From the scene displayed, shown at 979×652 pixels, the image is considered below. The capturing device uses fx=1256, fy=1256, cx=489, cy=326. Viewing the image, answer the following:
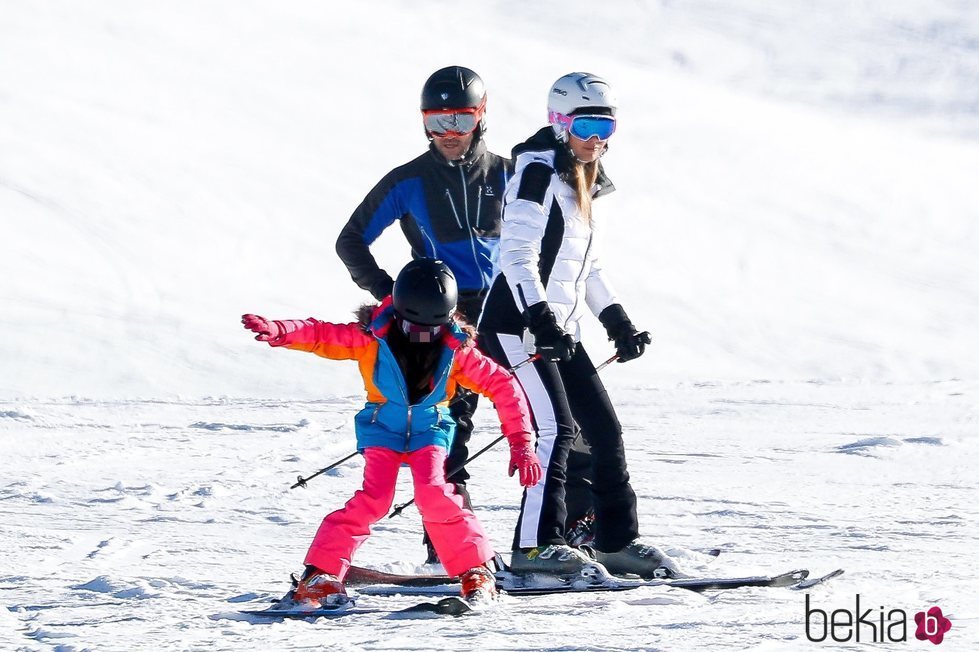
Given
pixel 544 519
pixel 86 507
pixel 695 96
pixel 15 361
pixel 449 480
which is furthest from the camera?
pixel 695 96

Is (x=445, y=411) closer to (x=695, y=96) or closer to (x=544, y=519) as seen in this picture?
(x=544, y=519)

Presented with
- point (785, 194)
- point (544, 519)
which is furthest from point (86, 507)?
point (785, 194)

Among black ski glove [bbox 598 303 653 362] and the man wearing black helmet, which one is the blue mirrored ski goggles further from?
black ski glove [bbox 598 303 653 362]

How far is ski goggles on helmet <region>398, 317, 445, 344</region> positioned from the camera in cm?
391

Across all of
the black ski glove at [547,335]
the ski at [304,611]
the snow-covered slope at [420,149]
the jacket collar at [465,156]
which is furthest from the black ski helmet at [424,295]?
the snow-covered slope at [420,149]

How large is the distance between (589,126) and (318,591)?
71.8 inches

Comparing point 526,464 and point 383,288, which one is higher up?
point 383,288

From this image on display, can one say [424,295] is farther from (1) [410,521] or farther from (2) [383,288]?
(1) [410,521]

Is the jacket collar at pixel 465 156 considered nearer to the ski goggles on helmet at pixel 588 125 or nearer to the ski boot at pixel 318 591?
the ski goggles on helmet at pixel 588 125

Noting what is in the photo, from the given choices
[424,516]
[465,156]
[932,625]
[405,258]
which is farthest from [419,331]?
[405,258]

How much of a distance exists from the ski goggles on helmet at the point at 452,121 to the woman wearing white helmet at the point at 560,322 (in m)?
0.35

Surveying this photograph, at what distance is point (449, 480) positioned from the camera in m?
4.80

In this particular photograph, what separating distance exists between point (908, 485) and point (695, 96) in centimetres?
A: 2490

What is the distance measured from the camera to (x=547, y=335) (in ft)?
13.6
